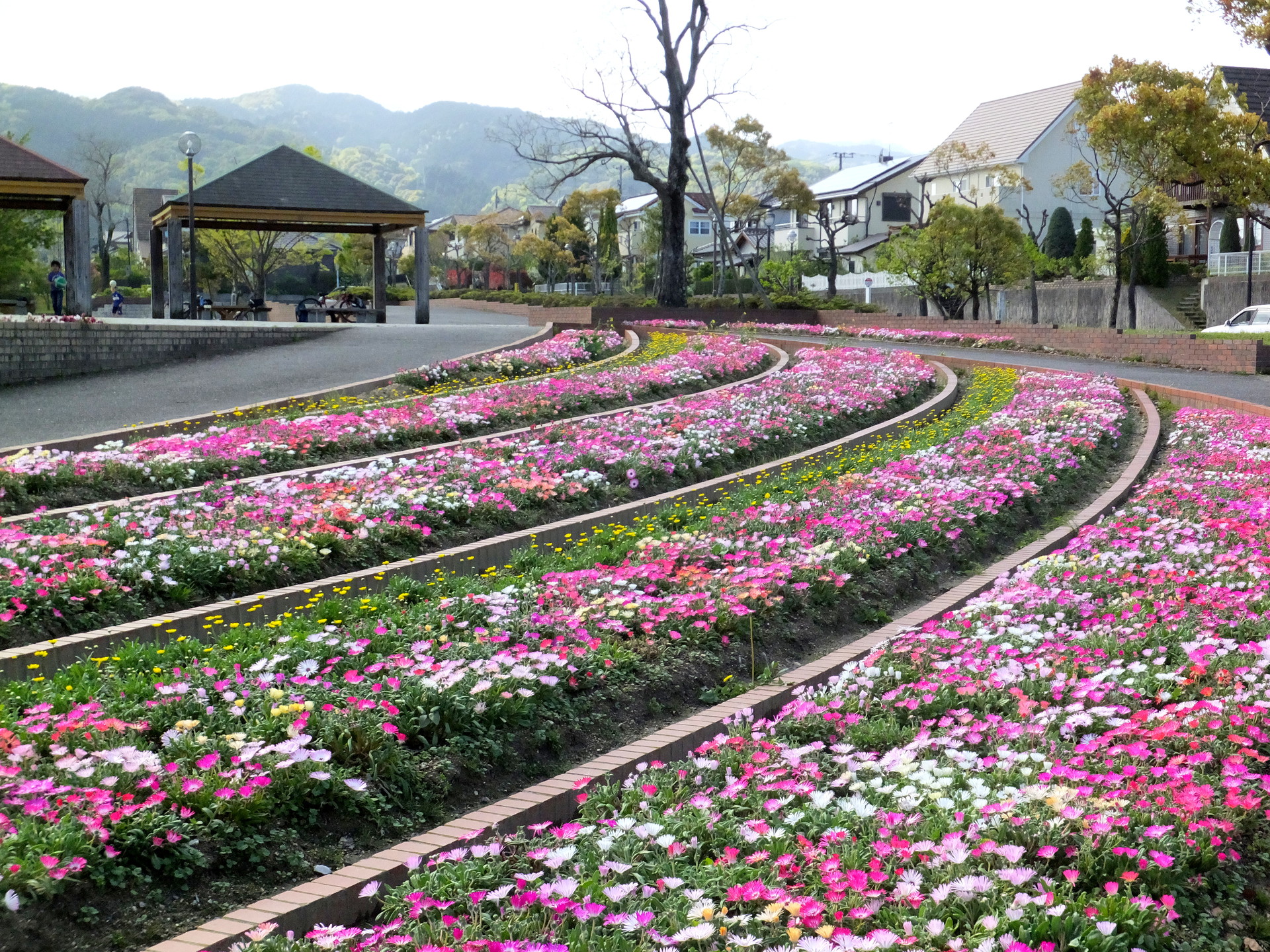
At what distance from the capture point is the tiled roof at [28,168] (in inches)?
960

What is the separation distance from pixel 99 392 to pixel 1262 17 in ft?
77.8

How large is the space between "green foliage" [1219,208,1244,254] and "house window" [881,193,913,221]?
2504 centimetres

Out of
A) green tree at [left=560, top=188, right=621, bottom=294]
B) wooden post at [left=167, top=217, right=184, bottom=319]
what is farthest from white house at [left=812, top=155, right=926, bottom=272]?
wooden post at [left=167, top=217, right=184, bottom=319]

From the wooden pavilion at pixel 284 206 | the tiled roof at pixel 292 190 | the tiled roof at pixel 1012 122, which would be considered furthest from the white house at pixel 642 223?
the tiled roof at pixel 292 190

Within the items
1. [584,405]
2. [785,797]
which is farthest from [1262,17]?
[785,797]

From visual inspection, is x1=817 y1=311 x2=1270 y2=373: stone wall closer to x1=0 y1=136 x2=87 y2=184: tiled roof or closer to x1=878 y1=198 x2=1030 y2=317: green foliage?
x1=878 y1=198 x2=1030 y2=317: green foliage

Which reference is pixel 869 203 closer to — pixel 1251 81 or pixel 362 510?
pixel 1251 81

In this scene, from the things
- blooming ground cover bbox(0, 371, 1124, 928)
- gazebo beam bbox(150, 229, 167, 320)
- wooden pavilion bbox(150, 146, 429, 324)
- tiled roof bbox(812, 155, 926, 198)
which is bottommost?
blooming ground cover bbox(0, 371, 1124, 928)

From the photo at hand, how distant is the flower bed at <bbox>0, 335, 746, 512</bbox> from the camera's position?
31.9ft

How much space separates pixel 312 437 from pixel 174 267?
19.1m

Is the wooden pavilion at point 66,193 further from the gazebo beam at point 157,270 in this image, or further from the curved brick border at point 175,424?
the curved brick border at point 175,424

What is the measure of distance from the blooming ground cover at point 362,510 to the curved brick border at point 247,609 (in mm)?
245

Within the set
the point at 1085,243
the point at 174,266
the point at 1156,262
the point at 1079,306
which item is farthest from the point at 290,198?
the point at 1085,243

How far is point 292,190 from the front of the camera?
29.1 meters
